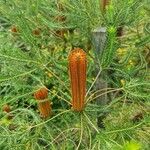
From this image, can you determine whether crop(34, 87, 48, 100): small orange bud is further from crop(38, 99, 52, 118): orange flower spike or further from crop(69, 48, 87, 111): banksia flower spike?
crop(69, 48, 87, 111): banksia flower spike

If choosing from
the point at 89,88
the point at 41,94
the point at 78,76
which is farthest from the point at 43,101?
the point at 78,76

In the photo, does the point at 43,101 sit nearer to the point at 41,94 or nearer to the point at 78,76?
the point at 41,94

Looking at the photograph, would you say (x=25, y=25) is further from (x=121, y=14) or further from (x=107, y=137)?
(x=107, y=137)

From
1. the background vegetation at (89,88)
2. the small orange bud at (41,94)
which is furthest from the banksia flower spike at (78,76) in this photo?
the small orange bud at (41,94)

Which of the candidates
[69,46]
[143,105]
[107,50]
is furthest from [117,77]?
[107,50]

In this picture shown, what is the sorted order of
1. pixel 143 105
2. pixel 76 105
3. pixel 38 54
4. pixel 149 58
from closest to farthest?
1. pixel 76 105
2. pixel 38 54
3. pixel 143 105
4. pixel 149 58

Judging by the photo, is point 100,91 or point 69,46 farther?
point 69,46
